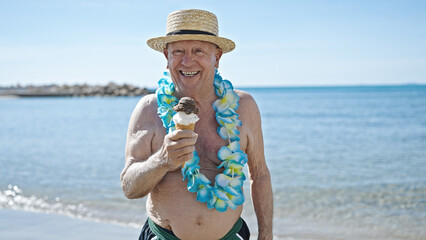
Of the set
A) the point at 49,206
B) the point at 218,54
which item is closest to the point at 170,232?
the point at 218,54

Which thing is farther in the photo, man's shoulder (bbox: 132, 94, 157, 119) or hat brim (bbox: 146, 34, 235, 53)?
man's shoulder (bbox: 132, 94, 157, 119)

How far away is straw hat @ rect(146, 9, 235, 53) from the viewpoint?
2.34 m

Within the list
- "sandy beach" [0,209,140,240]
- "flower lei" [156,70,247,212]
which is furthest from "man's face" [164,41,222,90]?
"sandy beach" [0,209,140,240]

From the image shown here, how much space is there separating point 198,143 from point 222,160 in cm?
18

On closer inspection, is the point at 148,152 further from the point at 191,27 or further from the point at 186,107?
the point at 191,27

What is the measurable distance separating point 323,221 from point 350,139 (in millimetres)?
9974

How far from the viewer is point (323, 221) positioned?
19.6 ft

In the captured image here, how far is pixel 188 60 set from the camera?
2.33 m

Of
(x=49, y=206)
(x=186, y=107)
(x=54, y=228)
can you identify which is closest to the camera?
(x=186, y=107)

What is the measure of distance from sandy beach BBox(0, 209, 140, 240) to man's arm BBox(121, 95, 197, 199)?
3.25 meters

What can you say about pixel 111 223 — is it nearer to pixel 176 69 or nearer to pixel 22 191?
pixel 22 191

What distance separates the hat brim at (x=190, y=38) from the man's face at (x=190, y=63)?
0.11 ft

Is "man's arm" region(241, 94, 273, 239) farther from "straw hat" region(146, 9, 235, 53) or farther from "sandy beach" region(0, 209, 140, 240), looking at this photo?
"sandy beach" region(0, 209, 140, 240)

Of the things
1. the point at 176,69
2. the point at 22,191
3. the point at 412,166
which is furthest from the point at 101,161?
the point at 176,69
